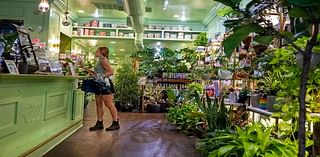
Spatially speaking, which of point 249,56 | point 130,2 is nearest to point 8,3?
point 130,2

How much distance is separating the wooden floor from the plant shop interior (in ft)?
0.04

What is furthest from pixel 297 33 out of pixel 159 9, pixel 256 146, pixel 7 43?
pixel 159 9

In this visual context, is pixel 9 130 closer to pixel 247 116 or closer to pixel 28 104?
pixel 28 104

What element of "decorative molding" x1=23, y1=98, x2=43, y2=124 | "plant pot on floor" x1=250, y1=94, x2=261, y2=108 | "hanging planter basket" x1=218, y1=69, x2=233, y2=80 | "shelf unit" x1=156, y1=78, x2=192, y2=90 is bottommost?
"decorative molding" x1=23, y1=98, x2=43, y2=124

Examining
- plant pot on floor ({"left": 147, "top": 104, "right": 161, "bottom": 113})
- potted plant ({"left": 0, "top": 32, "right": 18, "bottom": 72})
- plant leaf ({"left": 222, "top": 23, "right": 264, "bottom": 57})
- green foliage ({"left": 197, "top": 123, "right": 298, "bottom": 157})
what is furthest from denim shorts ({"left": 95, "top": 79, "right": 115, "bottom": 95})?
plant leaf ({"left": 222, "top": 23, "right": 264, "bottom": 57})

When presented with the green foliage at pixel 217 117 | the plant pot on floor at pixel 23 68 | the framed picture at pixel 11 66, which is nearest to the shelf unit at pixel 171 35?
the green foliage at pixel 217 117

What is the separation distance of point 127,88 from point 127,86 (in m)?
0.06

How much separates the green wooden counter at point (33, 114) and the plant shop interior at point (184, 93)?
1cm

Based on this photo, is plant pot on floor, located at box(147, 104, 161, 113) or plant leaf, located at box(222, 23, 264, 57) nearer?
plant leaf, located at box(222, 23, 264, 57)

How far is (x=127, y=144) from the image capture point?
13.5ft

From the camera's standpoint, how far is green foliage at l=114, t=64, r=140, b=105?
8.48 meters

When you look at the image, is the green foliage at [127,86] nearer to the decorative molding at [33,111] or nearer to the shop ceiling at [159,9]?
the shop ceiling at [159,9]

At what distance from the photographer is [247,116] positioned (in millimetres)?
3961

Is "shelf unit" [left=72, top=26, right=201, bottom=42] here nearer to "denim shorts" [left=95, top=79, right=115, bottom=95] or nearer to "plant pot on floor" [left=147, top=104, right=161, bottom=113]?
"plant pot on floor" [left=147, top=104, right=161, bottom=113]
